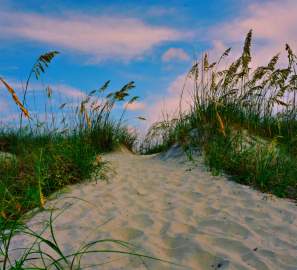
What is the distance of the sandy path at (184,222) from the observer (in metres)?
3.04

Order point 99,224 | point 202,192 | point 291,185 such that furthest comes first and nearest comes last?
point 291,185 → point 202,192 → point 99,224

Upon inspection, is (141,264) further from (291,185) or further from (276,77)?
(276,77)

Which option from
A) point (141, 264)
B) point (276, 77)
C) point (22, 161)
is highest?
point (276, 77)

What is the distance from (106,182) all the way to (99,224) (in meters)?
1.61

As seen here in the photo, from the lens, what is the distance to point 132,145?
399 inches

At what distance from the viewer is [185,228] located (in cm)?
368

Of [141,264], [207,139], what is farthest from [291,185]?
[141,264]

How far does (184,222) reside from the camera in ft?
12.5

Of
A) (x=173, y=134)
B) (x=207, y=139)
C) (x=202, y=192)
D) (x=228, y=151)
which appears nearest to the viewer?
(x=202, y=192)

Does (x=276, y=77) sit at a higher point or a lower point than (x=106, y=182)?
higher

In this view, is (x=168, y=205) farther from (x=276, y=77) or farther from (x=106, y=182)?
(x=276, y=77)

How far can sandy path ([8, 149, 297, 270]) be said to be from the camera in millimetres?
3035

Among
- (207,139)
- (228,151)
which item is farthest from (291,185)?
(207,139)

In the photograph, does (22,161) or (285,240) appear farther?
(22,161)
